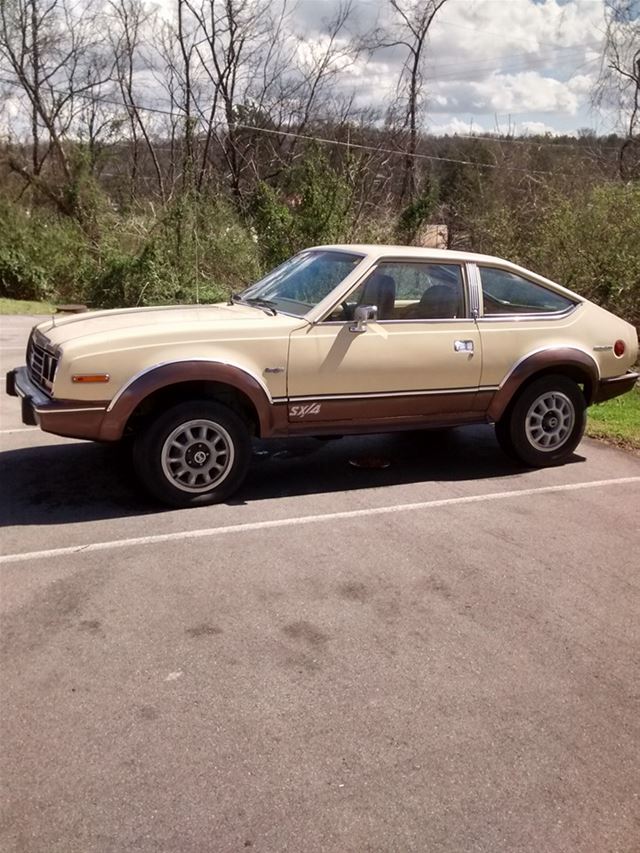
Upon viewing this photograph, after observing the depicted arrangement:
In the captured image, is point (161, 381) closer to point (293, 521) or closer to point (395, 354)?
point (293, 521)

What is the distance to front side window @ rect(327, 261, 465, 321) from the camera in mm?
5945

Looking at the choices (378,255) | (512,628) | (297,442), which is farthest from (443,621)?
(297,442)

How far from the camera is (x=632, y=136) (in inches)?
958

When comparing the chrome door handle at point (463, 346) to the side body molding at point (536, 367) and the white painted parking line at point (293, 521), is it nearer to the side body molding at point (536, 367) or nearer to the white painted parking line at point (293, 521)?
the side body molding at point (536, 367)

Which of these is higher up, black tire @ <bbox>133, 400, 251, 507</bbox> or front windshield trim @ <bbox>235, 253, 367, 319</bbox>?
front windshield trim @ <bbox>235, 253, 367, 319</bbox>

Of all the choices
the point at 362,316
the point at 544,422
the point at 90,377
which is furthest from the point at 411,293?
the point at 90,377

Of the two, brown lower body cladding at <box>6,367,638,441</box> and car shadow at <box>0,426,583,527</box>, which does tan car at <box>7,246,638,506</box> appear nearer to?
brown lower body cladding at <box>6,367,638,441</box>

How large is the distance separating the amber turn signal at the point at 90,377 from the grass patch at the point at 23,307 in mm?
14658

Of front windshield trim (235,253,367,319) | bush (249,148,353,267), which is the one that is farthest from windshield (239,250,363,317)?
bush (249,148,353,267)

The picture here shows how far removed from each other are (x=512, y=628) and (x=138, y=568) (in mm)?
2030

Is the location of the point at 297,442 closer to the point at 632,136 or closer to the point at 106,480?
the point at 106,480

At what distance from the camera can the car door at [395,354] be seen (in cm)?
569

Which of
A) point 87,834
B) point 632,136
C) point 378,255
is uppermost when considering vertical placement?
point 632,136

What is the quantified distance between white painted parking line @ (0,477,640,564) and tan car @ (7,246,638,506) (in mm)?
440
